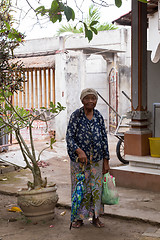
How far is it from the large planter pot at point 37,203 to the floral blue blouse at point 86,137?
683 millimetres

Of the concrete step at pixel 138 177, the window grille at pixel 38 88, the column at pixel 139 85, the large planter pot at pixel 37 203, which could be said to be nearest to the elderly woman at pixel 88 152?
the large planter pot at pixel 37 203

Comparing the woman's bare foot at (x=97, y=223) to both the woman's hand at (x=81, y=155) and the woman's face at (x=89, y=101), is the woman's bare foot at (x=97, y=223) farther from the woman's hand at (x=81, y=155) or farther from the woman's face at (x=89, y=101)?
the woman's face at (x=89, y=101)

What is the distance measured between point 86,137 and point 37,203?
3.46 ft

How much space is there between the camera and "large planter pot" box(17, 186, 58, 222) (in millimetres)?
4699

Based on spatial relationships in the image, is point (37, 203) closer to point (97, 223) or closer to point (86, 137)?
point (97, 223)

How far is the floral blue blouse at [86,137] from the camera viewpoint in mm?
4406

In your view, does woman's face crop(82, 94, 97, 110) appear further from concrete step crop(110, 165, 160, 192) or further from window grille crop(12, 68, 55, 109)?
window grille crop(12, 68, 55, 109)

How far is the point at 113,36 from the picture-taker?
13.5m

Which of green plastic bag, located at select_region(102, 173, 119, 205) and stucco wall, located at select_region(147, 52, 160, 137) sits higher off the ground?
stucco wall, located at select_region(147, 52, 160, 137)

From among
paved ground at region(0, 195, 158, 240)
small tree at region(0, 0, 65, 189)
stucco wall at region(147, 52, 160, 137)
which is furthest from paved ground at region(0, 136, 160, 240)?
stucco wall at region(147, 52, 160, 137)

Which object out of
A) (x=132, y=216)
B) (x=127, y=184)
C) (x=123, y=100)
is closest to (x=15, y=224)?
(x=132, y=216)

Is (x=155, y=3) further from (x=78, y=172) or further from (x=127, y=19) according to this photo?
(x=78, y=172)

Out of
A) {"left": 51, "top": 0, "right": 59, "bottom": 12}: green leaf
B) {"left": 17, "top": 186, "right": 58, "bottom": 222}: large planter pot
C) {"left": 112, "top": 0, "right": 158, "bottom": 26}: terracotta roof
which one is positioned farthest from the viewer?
{"left": 112, "top": 0, "right": 158, "bottom": 26}: terracotta roof

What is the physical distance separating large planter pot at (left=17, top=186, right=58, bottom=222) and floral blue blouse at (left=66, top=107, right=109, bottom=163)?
683 mm
